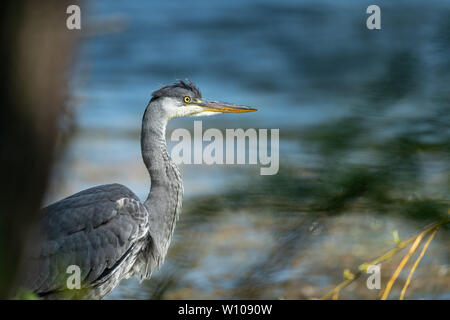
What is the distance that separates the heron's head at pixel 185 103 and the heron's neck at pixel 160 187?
6.8 inches

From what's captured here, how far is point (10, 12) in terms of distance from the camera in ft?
2.21

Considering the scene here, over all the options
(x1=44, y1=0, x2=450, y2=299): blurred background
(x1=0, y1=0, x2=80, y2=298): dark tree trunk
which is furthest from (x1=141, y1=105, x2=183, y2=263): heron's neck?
(x1=0, y1=0, x2=80, y2=298): dark tree trunk

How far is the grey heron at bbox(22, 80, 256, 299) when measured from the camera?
3.55m

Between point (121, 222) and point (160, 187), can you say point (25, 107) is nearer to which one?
point (121, 222)

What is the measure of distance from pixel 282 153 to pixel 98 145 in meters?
7.53

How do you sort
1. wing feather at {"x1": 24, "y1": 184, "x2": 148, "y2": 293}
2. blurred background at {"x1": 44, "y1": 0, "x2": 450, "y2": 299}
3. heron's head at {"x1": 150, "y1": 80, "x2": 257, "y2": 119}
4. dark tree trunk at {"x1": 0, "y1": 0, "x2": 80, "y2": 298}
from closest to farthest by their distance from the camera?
dark tree trunk at {"x1": 0, "y1": 0, "x2": 80, "y2": 298}
blurred background at {"x1": 44, "y1": 0, "x2": 450, "y2": 299}
wing feather at {"x1": 24, "y1": 184, "x2": 148, "y2": 293}
heron's head at {"x1": 150, "y1": 80, "x2": 257, "y2": 119}

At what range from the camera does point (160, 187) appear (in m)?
4.03

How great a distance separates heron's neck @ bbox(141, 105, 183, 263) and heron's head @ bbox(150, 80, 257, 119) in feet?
0.56

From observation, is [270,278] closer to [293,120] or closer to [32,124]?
[293,120]

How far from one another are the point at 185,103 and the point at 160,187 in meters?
0.65

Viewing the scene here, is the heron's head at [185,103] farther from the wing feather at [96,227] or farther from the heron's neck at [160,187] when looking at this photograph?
the wing feather at [96,227]

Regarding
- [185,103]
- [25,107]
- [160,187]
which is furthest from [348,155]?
[185,103]

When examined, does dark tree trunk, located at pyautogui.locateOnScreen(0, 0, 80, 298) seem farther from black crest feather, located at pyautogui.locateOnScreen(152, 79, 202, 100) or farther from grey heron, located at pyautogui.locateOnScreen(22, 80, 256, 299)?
black crest feather, located at pyautogui.locateOnScreen(152, 79, 202, 100)
